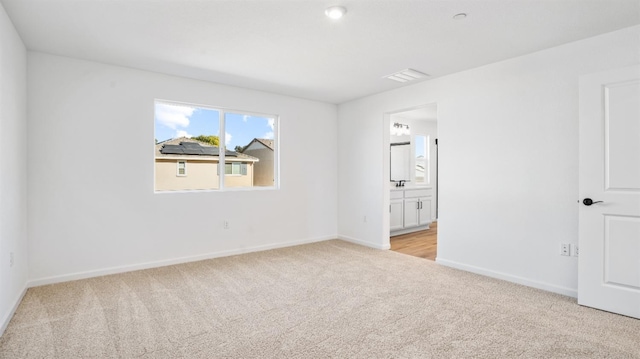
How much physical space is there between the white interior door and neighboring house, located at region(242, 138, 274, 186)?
3877 mm

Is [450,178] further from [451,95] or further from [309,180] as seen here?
[309,180]

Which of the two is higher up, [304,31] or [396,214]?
[304,31]

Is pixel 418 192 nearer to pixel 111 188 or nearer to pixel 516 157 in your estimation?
pixel 516 157

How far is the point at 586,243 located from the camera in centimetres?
277

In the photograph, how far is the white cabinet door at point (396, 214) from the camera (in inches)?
231

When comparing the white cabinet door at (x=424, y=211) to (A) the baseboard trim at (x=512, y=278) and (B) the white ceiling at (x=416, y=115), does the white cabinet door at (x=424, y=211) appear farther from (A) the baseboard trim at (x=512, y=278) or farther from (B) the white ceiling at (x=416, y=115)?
(A) the baseboard trim at (x=512, y=278)

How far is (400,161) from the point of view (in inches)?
270

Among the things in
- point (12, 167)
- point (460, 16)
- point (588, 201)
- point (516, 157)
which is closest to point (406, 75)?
point (460, 16)

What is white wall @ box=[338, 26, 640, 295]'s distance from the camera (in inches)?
118

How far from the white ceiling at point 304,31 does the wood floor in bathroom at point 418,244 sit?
253 cm

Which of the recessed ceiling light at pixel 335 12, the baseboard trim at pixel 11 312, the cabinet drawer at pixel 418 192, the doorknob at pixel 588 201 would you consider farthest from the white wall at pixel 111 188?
the doorknob at pixel 588 201

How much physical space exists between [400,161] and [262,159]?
3.21m

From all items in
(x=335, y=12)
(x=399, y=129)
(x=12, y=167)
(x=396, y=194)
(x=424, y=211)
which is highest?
(x=335, y=12)

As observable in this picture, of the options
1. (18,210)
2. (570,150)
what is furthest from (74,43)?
(570,150)
